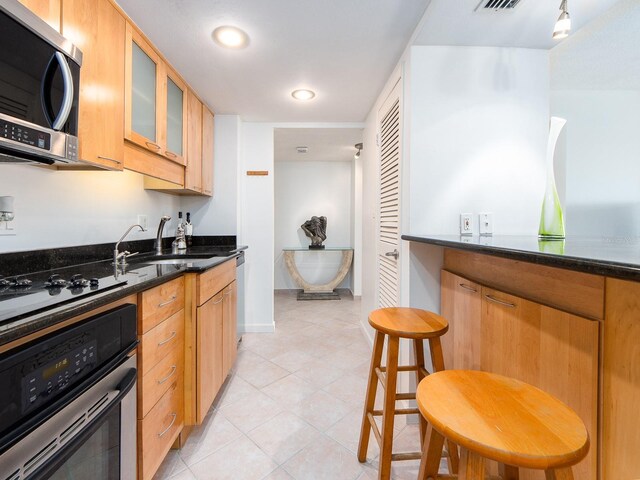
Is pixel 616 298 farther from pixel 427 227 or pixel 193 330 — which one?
pixel 193 330

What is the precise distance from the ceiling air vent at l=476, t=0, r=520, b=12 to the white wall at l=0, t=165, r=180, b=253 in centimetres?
215

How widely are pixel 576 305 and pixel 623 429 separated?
0.28 m

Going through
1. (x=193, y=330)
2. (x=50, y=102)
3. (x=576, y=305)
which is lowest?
(x=193, y=330)

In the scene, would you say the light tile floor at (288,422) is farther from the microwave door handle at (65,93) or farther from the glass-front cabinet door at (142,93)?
the glass-front cabinet door at (142,93)

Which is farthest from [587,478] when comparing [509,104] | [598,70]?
[598,70]

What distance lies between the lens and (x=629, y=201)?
6.76 ft

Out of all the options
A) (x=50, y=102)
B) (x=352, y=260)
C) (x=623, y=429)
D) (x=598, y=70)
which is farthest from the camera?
(x=352, y=260)

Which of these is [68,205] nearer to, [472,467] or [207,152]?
[207,152]

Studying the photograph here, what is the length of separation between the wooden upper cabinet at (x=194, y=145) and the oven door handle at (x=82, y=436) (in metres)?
1.59

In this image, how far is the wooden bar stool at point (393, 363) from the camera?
3.63 feet

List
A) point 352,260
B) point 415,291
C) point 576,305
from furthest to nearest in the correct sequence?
point 352,260
point 415,291
point 576,305

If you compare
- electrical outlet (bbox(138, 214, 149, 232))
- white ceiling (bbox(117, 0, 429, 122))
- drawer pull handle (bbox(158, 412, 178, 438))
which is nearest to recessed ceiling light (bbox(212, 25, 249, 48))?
white ceiling (bbox(117, 0, 429, 122))

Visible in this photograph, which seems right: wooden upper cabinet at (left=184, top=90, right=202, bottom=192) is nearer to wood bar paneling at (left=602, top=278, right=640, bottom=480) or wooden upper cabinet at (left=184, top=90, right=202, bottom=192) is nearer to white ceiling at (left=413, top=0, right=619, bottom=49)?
white ceiling at (left=413, top=0, right=619, bottom=49)

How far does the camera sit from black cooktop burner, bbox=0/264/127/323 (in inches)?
27.0
